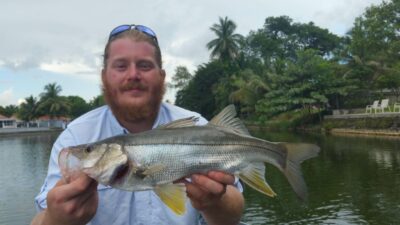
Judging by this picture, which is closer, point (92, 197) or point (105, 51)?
point (92, 197)

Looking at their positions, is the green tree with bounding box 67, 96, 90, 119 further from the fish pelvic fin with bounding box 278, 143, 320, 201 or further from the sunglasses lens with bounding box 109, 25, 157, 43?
the fish pelvic fin with bounding box 278, 143, 320, 201

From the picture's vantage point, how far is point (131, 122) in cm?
404

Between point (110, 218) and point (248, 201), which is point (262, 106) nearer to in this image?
point (248, 201)

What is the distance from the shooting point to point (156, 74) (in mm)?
3971

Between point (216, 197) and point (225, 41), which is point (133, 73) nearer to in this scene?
point (216, 197)

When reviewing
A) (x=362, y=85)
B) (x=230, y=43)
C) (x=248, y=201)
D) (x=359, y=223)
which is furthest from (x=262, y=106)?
(x=359, y=223)

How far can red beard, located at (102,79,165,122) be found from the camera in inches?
153

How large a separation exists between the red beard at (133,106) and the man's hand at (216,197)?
0.94 meters

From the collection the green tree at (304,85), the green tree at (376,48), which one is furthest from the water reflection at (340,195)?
the green tree at (304,85)

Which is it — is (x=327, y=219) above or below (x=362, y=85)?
below

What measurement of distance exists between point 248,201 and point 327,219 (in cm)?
434

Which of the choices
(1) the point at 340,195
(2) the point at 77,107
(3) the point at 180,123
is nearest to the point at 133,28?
(3) the point at 180,123

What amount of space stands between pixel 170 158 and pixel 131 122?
3.69 ft

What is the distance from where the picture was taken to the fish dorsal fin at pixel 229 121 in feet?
11.3
